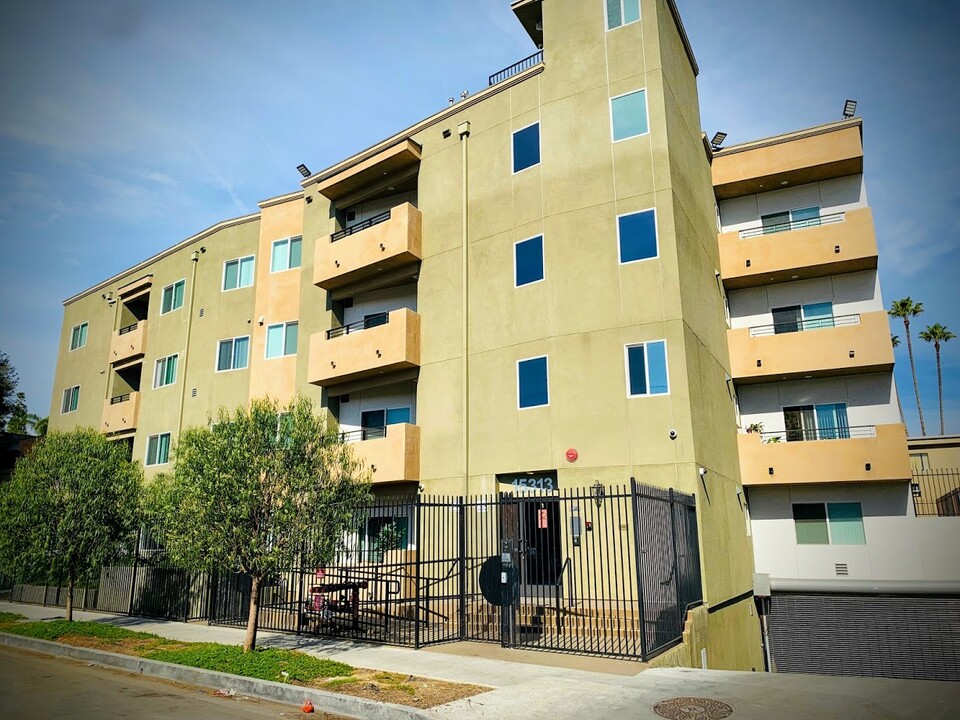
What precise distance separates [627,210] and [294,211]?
605 inches

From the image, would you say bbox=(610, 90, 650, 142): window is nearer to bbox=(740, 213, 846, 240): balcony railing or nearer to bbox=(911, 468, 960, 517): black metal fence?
bbox=(740, 213, 846, 240): balcony railing

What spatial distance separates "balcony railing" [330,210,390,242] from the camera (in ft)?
79.8

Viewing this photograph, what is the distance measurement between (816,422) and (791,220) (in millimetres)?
A: 7200

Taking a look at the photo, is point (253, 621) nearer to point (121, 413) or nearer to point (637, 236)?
point (637, 236)

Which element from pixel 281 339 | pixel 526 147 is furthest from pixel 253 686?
pixel 281 339

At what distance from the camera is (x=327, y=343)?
24.3 metres

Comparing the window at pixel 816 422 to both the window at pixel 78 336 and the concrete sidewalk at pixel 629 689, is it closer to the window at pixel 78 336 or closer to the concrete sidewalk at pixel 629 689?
the concrete sidewalk at pixel 629 689

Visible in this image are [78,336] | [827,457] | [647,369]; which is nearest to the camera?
[647,369]

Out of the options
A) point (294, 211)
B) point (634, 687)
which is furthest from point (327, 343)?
point (634, 687)

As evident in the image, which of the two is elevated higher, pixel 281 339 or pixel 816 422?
pixel 281 339

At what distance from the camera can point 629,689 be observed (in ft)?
32.1

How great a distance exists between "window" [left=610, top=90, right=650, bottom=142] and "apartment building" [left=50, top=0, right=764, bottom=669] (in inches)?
2.4

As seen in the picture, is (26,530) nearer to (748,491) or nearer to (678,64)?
(748,491)

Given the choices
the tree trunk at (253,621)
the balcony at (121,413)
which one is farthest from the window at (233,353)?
the tree trunk at (253,621)
